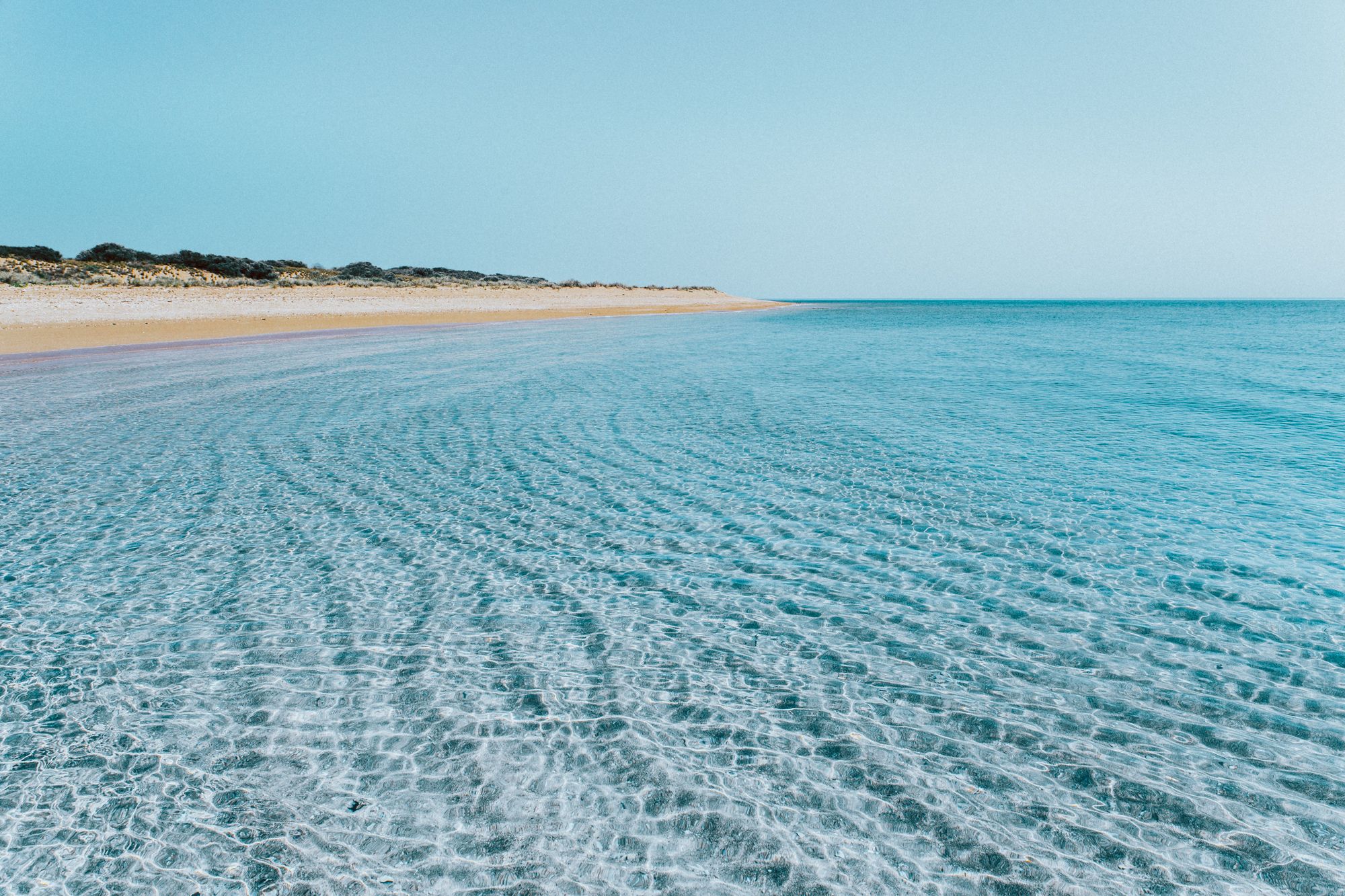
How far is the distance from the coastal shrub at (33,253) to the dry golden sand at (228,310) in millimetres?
26541

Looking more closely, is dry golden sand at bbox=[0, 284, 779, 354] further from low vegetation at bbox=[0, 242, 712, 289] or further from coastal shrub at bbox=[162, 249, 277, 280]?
coastal shrub at bbox=[162, 249, 277, 280]

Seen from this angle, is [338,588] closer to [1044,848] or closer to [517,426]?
[1044,848]

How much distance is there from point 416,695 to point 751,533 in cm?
397

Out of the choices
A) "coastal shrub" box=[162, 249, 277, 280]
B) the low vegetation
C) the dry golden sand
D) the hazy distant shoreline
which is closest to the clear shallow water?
the dry golden sand

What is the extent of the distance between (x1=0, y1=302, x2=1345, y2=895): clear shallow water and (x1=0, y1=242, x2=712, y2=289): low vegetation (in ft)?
158

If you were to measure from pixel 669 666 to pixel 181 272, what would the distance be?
69786 mm

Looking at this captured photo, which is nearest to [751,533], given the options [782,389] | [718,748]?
[718,748]

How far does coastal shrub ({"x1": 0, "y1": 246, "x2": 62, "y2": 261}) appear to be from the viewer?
206 feet

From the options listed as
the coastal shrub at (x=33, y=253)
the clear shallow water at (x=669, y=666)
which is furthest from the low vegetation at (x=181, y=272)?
the clear shallow water at (x=669, y=666)

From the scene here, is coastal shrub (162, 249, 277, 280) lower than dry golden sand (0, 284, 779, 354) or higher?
higher

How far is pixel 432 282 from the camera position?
77.9m

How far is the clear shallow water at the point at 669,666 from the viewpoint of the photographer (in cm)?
350

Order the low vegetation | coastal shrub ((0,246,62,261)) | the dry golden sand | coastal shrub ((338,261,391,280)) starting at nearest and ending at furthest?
the dry golden sand → the low vegetation → coastal shrub ((0,246,62,261)) → coastal shrub ((338,261,391,280))

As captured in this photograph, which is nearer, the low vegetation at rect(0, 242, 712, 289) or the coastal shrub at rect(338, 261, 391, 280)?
the low vegetation at rect(0, 242, 712, 289)
